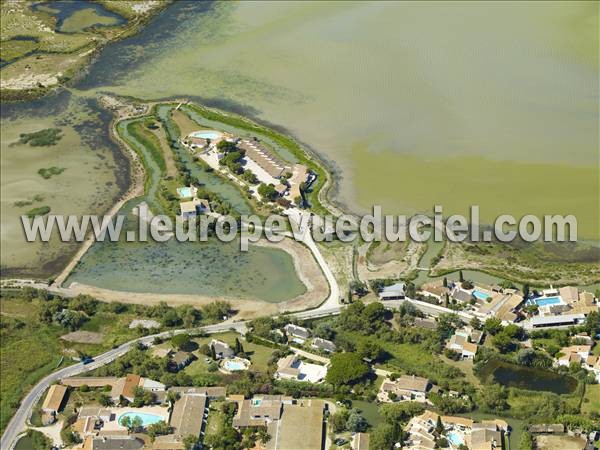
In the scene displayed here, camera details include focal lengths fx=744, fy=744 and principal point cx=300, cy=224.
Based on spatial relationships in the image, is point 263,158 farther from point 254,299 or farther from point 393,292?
point 393,292

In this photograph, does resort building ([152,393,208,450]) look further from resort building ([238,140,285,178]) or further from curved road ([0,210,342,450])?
resort building ([238,140,285,178])

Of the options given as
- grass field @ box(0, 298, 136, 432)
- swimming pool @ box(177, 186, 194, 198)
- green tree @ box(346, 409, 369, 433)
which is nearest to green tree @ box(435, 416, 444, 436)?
green tree @ box(346, 409, 369, 433)

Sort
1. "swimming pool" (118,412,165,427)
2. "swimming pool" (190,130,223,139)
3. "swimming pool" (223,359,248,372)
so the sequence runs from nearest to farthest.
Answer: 1. "swimming pool" (118,412,165,427)
2. "swimming pool" (223,359,248,372)
3. "swimming pool" (190,130,223,139)

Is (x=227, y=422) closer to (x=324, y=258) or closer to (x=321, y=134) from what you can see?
(x=324, y=258)

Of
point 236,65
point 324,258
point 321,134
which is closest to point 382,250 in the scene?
point 324,258

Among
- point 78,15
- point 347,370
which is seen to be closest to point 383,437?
point 347,370

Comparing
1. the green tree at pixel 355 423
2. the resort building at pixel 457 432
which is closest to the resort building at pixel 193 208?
the green tree at pixel 355 423
